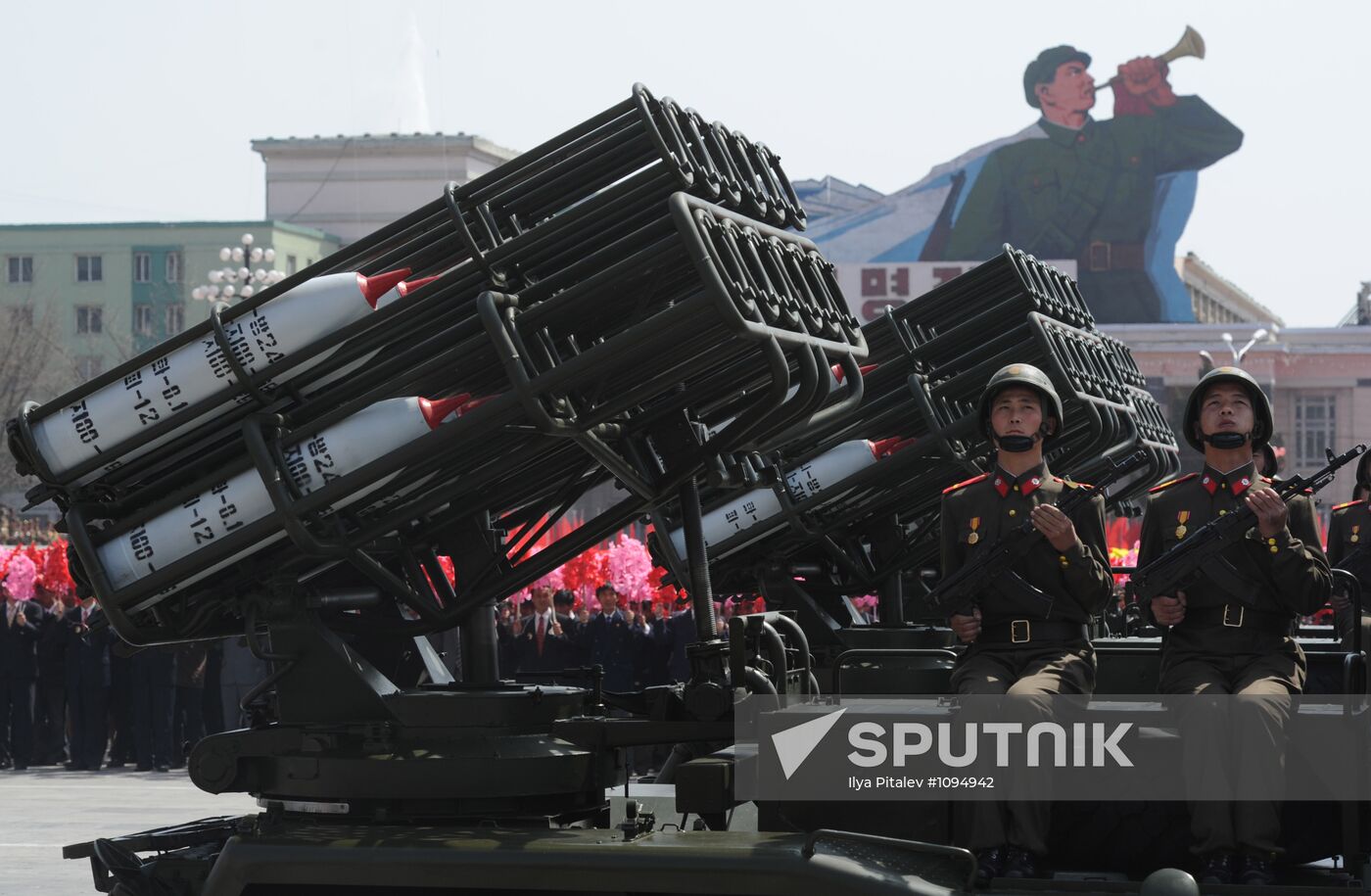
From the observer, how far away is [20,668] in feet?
62.2

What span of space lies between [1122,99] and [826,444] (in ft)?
260

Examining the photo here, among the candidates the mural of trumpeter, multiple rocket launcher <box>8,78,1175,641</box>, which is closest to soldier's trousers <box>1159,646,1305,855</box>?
A: multiple rocket launcher <box>8,78,1175,641</box>

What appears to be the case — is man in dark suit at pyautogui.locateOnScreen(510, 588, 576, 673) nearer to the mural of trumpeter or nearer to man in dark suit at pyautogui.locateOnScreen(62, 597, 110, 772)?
man in dark suit at pyautogui.locateOnScreen(62, 597, 110, 772)

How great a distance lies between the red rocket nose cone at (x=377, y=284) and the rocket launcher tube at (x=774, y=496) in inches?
173

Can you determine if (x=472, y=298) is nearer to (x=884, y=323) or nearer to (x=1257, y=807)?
(x=1257, y=807)

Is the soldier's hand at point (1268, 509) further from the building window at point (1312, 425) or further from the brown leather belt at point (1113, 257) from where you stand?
the brown leather belt at point (1113, 257)

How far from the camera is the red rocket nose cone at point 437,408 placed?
6.04 m

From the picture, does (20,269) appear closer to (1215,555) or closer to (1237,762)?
(1215,555)

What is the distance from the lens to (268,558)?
6312 mm

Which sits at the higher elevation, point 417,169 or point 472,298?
point 417,169

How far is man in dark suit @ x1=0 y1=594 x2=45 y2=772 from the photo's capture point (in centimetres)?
1897

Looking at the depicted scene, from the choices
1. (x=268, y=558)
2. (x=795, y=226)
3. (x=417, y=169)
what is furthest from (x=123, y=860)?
(x=417, y=169)

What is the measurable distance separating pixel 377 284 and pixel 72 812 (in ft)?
31.2

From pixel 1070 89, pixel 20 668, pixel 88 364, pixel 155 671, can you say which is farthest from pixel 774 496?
pixel 1070 89
